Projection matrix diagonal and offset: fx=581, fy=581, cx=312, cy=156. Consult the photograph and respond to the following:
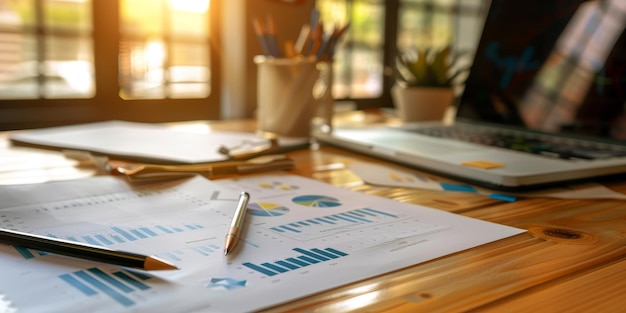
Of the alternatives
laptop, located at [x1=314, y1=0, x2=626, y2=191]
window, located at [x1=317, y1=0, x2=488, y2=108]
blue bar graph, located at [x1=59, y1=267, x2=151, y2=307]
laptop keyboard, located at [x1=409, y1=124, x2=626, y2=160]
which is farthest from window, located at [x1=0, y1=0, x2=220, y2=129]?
blue bar graph, located at [x1=59, y1=267, x2=151, y2=307]

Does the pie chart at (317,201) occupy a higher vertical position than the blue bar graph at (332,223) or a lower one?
lower

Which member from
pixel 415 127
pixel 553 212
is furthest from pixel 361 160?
pixel 553 212

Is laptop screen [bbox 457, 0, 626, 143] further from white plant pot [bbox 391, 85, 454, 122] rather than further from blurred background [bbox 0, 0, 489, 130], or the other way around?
blurred background [bbox 0, 0, 489, 130]

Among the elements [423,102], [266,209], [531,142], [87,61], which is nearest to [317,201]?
[266,209]

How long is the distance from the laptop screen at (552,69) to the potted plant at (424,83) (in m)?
0.17

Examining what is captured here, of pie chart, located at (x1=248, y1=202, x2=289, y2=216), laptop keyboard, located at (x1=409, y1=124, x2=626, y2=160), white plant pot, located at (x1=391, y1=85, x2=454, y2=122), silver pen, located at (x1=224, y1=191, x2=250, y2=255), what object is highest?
white plant pot, located at (x1=391, y1=85, x2=454, y2=122)

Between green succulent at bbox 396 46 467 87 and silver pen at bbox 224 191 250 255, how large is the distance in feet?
2.64

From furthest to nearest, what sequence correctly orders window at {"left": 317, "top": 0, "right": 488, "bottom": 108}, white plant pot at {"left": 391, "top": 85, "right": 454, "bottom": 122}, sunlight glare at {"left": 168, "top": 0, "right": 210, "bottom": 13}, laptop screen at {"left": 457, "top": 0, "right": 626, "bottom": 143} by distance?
window at {"left": 317, "top": 0, "right": 488, "bottom": 108}
sunlight glare at {"left": 168, "top": 0, "right": 210, "bottom": 13}
white plant pot at {"left": 391, "top": 85, "right": 454, "bottom": 122}
laptop screen at {"left": 457, "top": 0, "right": 626, "bottom": 143}

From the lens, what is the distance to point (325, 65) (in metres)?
1.05

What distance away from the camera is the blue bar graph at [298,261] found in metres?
0.37

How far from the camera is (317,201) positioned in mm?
566

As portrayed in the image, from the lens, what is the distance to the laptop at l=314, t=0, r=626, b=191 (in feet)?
2.22

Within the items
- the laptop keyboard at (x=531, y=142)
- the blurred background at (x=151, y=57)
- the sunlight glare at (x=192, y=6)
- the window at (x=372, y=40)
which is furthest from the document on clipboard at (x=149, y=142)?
the window at (x=372, y=40)

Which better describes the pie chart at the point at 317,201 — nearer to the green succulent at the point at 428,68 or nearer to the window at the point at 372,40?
the green succulent at the point at 428,68
